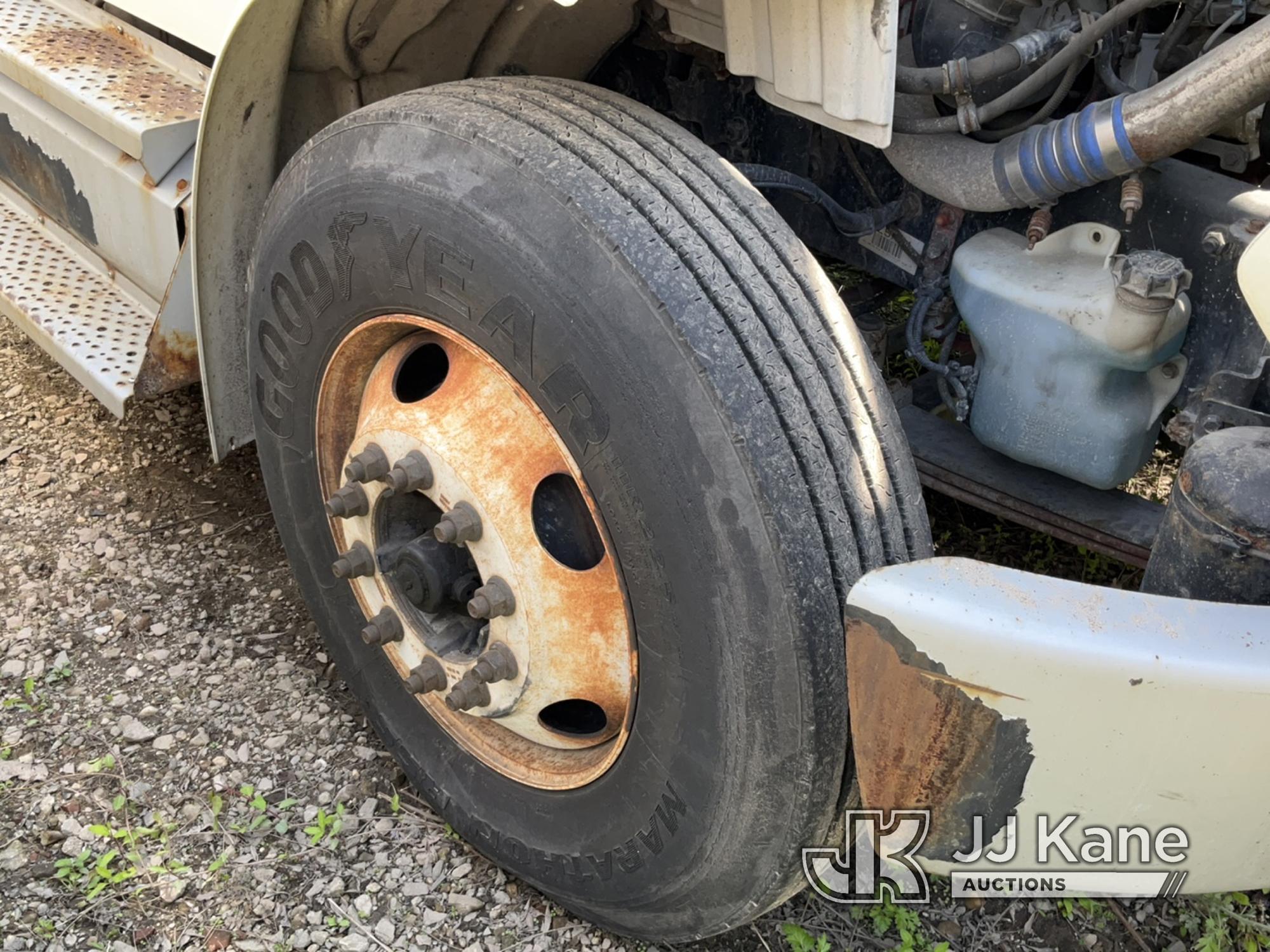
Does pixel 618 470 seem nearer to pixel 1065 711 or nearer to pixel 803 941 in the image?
pixel 1065 711

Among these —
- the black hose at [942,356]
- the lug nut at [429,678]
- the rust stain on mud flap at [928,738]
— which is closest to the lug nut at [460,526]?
the lug nut at [429,678]

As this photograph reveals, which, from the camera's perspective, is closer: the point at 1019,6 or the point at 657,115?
the point at 657,115

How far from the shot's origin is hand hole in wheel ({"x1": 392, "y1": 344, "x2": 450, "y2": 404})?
6.61 feet

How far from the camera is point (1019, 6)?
1812 mm

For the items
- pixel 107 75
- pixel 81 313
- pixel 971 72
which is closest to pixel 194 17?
pixel 107 75

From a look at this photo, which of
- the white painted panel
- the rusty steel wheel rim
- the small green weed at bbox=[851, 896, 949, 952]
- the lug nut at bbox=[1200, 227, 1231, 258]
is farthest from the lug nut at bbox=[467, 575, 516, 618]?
the lug nut at bbox=[1200, 227, 1231, 258]

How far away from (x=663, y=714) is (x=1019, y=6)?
3.97 ft

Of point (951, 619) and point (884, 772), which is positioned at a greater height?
point (951, 619)

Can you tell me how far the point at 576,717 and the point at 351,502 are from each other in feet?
1.68

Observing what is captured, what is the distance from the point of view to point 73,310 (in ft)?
8.37

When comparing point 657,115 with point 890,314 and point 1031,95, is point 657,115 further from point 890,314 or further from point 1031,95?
point 890,314

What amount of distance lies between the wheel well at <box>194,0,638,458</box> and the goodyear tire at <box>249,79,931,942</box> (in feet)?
0.77

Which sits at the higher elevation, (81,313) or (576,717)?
(81,313)

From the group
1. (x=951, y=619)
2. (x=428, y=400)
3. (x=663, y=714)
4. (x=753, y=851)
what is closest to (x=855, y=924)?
(x=753, y=851)
